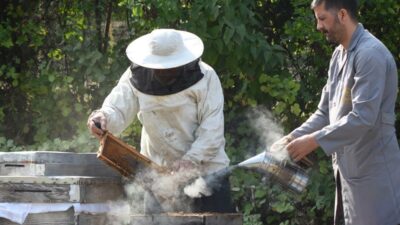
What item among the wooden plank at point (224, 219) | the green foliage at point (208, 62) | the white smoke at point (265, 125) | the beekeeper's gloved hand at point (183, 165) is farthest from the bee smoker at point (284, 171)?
the white smoke at point (265, 125)

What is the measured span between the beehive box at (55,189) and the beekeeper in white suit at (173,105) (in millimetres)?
252

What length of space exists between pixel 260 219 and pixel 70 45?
204 centimetres

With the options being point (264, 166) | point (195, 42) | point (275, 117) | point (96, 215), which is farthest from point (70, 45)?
point (264, 166)

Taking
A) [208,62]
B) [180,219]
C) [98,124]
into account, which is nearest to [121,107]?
[98,124]

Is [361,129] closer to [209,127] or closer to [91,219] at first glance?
[209,127]

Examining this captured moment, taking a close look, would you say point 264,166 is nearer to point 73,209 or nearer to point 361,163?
point 361,163

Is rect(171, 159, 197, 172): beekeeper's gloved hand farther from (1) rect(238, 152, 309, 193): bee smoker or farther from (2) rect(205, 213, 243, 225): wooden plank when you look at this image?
(1) rect(238, 152, 309, 193): bee smoker

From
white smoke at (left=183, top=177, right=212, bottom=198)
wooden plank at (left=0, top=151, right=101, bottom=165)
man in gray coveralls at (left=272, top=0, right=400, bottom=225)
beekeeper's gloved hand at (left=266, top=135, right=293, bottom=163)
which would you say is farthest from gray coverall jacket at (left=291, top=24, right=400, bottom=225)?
wooden plank at (left=0, top=151, right=101, bottom=165)

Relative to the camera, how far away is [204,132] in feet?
14.6

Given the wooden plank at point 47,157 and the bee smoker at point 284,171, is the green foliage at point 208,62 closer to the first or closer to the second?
the wooden plank at point 47,157

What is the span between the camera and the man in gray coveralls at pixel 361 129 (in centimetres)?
354

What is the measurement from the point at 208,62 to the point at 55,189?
2.43 metres

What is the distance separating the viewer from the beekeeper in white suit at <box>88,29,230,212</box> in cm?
446

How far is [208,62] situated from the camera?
21.4ft
